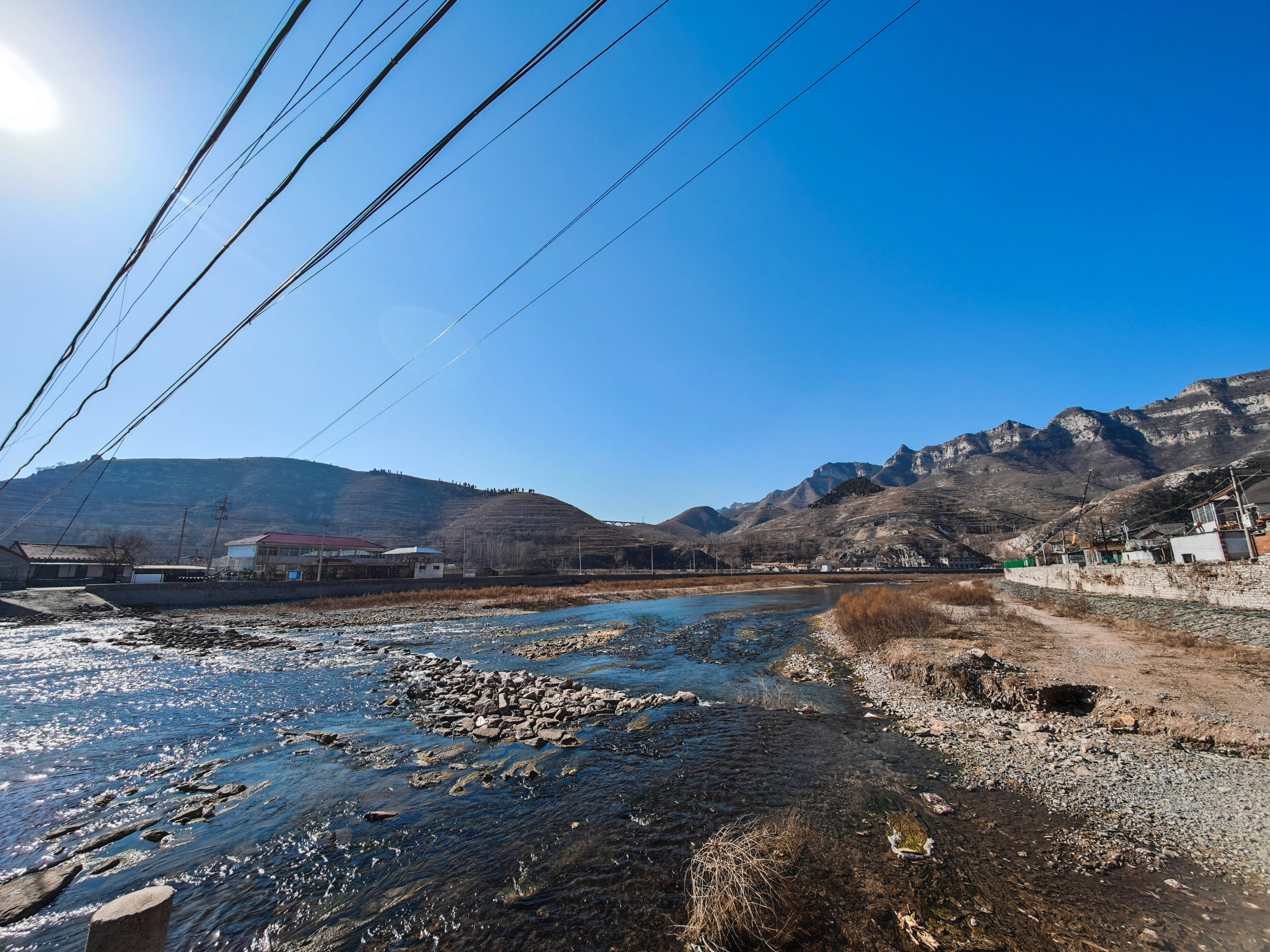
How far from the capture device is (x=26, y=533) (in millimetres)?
125562

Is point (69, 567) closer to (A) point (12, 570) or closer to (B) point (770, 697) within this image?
(A) point (12, 570)

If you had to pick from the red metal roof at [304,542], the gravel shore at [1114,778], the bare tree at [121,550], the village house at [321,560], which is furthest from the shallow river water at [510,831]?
the red metal roof at [304,542]

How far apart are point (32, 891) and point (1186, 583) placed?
51.6 metres

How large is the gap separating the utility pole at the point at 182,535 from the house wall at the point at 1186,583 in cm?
11387

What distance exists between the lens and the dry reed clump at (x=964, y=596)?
39938 mm

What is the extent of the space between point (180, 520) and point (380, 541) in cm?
5635

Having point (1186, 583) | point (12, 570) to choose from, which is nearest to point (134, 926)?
point (1186, 583)

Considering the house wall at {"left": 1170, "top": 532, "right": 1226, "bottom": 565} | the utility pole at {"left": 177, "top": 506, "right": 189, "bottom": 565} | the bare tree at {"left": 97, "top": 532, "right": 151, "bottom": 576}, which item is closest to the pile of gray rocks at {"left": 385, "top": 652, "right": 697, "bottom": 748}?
the house wall at {"left": 1170, "top": 532, "right": 1226, "bottom": 565}

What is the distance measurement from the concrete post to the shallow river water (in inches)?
132

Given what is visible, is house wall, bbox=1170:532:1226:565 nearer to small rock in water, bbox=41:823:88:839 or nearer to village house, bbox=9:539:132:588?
small rock in water, bbox=41:823:88:839

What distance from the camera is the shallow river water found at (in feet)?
18.0

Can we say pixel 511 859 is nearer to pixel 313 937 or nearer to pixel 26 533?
pixel 313 937

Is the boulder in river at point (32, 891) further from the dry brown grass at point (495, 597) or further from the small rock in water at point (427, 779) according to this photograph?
the dry brown grass at point (495, 597)

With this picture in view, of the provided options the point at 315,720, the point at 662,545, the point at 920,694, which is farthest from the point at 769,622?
the point at 662,545
